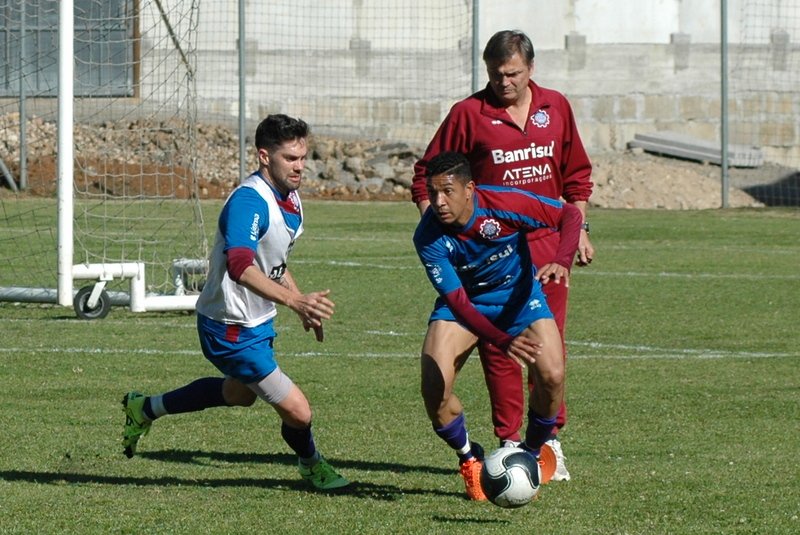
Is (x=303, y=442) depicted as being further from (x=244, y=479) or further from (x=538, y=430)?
(x=538, y=430)

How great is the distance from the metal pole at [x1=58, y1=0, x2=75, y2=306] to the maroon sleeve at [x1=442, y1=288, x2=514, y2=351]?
658 centimetres

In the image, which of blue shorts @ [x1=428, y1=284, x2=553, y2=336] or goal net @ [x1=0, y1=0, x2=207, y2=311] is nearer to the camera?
blue shorts @ [x1=428, y1=284, x2=553, y2=336]

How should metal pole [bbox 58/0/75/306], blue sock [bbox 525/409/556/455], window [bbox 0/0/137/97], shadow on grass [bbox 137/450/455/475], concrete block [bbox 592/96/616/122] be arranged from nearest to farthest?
blue sock [bbox 525/409/556/455], shadow on grass [bbox 137/450/455/475], metal pole [bbox 58/0/75/306], window [bbox 0/0/137/97], concrete block [bbox 592/96/616/122]

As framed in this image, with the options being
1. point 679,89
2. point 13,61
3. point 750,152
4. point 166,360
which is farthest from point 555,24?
point 166,360

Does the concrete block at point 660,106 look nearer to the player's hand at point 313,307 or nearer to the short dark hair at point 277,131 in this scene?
the short dark hair at point 277,131

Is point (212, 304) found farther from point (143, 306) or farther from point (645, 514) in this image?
point (143, 306)

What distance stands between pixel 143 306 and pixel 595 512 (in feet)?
23.5

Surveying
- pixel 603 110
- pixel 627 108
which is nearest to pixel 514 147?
pixel 603 110

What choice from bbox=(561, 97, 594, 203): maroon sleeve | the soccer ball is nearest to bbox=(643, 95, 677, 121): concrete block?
bbox=(561, 97, 594, 203): maroon sleeve

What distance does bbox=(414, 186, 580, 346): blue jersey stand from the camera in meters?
6.80

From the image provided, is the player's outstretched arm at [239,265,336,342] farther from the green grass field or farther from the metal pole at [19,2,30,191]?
the metal pole at [19,2,30,191]

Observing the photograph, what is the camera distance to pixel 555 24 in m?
32.9

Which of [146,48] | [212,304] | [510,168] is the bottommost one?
[212,304]

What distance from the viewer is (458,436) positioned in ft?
22.5
